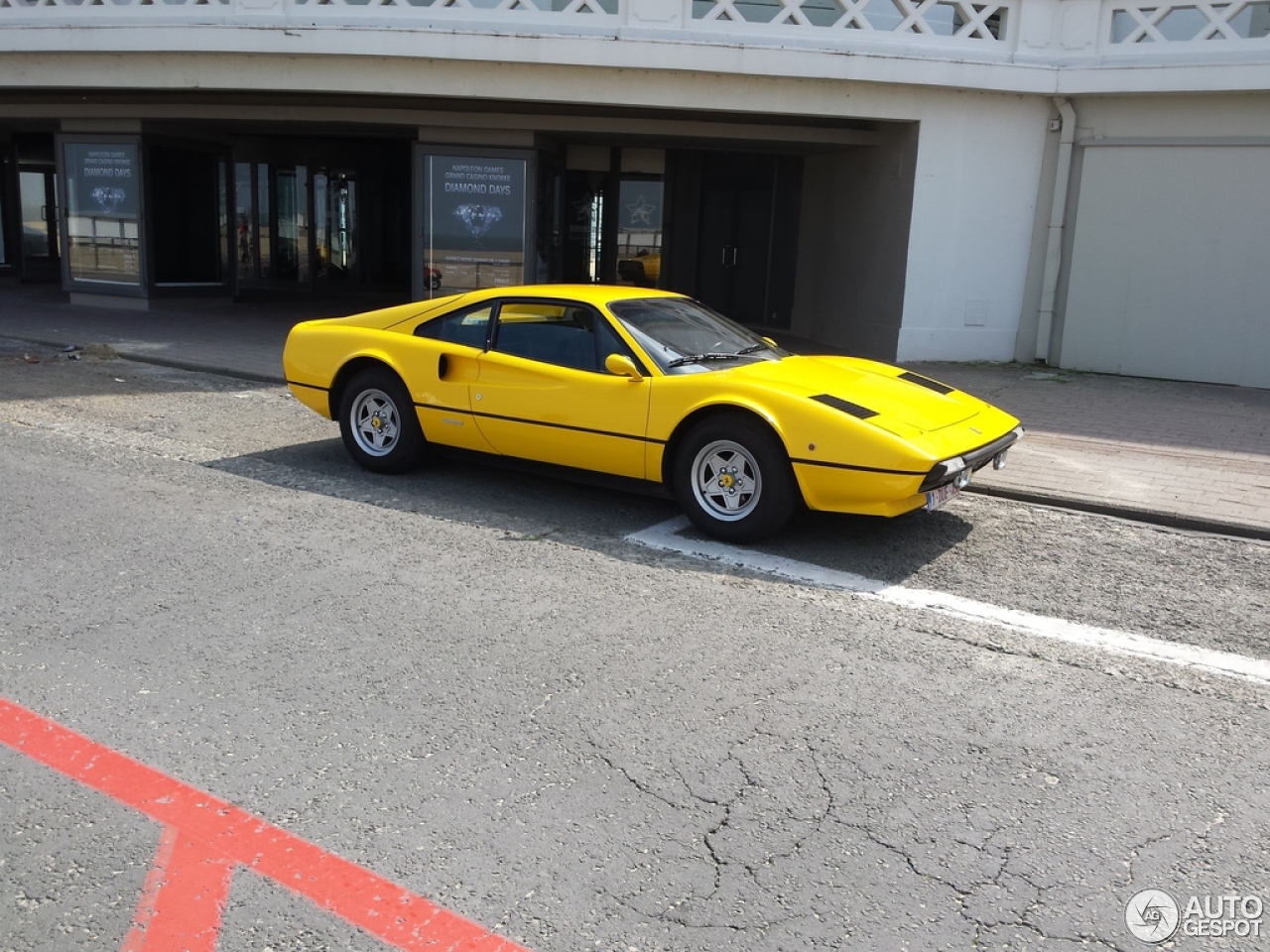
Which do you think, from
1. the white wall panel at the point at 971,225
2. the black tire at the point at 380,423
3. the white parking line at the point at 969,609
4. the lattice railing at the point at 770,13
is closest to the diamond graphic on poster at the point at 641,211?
the lattice railing at the point at 770,13

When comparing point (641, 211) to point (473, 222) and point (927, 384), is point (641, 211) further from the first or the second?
point (927, 384)

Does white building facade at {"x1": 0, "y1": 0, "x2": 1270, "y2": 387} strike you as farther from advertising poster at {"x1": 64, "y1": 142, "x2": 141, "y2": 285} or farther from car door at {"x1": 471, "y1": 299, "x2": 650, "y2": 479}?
car door at {"x1": 471, "y1": 299, "x2": 650, "y2": 479}

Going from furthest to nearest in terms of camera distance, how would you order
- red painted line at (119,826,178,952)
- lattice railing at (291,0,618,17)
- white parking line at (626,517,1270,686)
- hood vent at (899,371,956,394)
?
lattice railing at (291,0,618,17) → hood vent at (899,371,956,394) → white parking line at (626,517,1270,686) → red painted line at (119,826,178,952)

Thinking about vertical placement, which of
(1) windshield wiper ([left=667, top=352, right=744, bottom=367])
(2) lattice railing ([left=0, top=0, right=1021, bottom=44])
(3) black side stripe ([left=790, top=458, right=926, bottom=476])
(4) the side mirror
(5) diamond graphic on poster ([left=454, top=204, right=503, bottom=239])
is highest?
(2) lattice railing ([left=0, top=0, right=1021, bottom=44])

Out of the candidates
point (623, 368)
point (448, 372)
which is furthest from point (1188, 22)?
point (448, 372)

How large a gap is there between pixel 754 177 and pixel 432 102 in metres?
6.21

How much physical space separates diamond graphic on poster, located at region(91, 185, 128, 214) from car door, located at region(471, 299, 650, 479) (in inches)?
488

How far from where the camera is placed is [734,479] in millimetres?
6004

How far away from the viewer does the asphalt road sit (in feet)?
9.55

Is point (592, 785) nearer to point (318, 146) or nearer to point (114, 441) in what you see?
point (114, 441)

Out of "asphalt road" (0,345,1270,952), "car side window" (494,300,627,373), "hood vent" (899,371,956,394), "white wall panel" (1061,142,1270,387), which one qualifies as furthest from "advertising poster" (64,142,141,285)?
"hood vent" (899,371,956,394)

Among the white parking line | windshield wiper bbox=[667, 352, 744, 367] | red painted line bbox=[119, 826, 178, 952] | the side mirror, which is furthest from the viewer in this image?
windshield wiper bbox=[667, 352, 744, 367]

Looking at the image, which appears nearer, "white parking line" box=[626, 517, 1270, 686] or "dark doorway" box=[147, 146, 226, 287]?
"white parking line" box=[626, 517, 1270, 686]

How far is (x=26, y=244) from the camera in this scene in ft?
73.7
